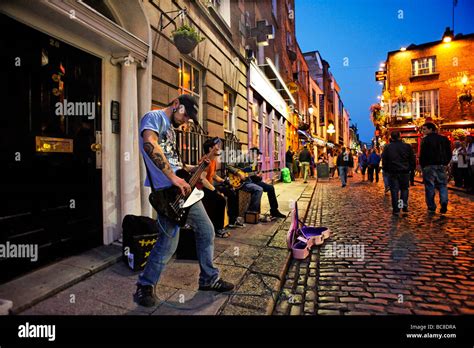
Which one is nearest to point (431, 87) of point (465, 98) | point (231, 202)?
point (465, 98)

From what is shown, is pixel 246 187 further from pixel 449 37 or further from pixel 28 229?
pixel 449 37

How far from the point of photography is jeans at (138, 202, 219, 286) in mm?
2578

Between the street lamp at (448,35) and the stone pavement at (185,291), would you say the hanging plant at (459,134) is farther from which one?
the stone pavement at (185,291)

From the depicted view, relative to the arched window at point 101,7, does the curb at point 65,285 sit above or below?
below

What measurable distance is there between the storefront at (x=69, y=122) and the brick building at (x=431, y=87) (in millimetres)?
24721

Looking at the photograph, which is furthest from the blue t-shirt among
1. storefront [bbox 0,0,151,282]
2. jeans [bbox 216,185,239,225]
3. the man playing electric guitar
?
jeans [bbox 216,185,239,225]

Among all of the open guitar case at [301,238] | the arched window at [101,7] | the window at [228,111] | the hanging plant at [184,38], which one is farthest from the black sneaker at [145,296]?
the window at [228,111]

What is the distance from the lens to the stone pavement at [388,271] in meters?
2.73

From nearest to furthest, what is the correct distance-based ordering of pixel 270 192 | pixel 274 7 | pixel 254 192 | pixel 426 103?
pixel 254 192, pixel 270 192, pixel 274 7, pixel 426 103

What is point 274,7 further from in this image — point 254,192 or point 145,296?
point 145,296

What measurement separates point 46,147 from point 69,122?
48 cm

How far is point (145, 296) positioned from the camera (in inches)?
101

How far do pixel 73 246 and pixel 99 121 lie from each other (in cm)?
174

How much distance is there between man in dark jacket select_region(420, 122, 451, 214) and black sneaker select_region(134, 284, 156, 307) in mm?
6911
